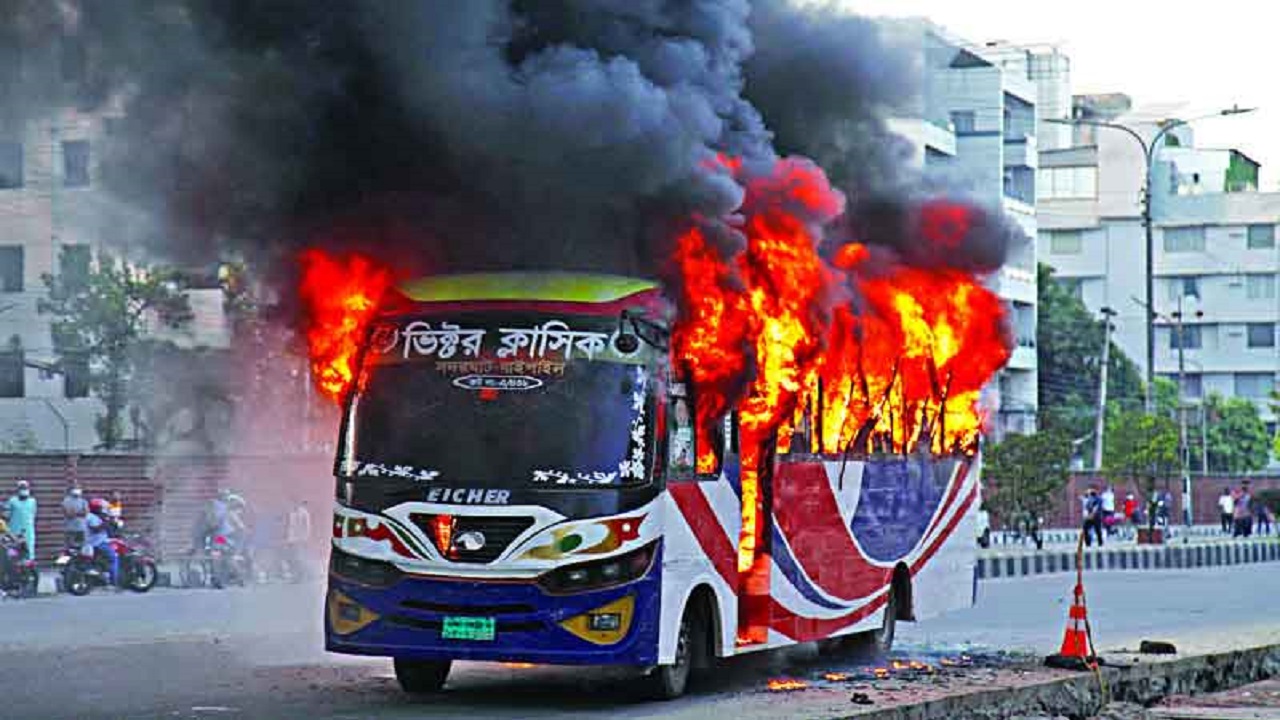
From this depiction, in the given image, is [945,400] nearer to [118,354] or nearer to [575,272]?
[575,272]

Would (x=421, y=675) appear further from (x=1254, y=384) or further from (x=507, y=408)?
(x=1254, y=384)

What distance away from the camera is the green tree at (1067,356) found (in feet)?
271

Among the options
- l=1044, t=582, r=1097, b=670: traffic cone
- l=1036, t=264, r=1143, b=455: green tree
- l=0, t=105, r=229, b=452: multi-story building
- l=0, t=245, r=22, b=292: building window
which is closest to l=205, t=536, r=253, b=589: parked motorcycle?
l=0, t=105, r=229, b=452: multi-story building

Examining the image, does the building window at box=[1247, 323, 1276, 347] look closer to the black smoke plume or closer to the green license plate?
the black smoke plume

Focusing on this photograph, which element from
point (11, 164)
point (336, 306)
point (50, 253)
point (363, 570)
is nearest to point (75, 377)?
point (50, 253)

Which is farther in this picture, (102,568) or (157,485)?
(157,485)

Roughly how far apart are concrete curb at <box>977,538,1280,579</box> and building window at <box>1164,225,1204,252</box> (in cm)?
4859

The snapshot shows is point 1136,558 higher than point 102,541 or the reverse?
the reverse

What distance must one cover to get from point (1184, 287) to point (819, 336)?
85482 millimetres

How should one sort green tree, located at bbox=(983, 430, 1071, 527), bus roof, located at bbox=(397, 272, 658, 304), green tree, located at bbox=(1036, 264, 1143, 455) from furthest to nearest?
green tree, located at bbox=(1036, 264, 1143, 455)
green tree, located at bbox=(983, 430, 1071, 527)
bus roof, located at bbox=(397, 272, 658, 304)

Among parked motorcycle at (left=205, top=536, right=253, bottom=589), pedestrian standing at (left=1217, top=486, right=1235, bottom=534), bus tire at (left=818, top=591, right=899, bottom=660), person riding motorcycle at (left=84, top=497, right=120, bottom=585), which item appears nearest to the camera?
bus tire at (left=818, top=591, right=899, bottom=660)

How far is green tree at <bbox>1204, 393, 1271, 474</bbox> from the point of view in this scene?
8881cm

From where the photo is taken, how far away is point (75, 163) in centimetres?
1588

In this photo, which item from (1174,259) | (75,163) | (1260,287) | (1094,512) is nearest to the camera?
(75,163)
